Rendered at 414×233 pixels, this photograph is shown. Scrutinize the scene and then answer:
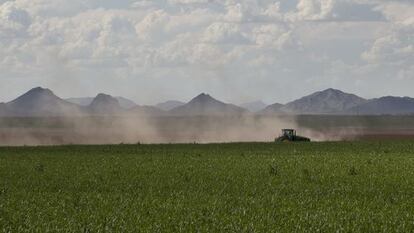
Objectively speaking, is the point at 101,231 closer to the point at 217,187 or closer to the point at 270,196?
the point at 270,196

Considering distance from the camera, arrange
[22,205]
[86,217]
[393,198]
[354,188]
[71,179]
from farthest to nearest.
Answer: [71,179]
[354,188]
[393,198]
[22,205]
[86,217]

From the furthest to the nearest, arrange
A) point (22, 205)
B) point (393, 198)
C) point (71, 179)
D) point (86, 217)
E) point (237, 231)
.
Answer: point (71, 179), point (393, 198), point (22, 205), point (86, 217), point (237, 231)

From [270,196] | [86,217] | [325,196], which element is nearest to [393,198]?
[325,196]

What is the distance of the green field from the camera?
23.3m

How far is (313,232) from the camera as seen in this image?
72.1 feet

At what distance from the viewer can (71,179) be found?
3866 cm

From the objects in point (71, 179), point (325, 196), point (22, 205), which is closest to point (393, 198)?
point (325, 196)

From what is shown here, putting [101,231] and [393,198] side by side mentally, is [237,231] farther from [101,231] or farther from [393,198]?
[393,198]

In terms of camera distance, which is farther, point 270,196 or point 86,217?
point 270,196

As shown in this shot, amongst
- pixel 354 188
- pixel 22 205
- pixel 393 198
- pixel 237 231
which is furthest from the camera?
pixel 354 188

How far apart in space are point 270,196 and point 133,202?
580 centimetres

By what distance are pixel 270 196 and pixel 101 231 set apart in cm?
1007

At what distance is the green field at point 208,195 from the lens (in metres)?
23.3

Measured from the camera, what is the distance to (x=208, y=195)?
100ft
